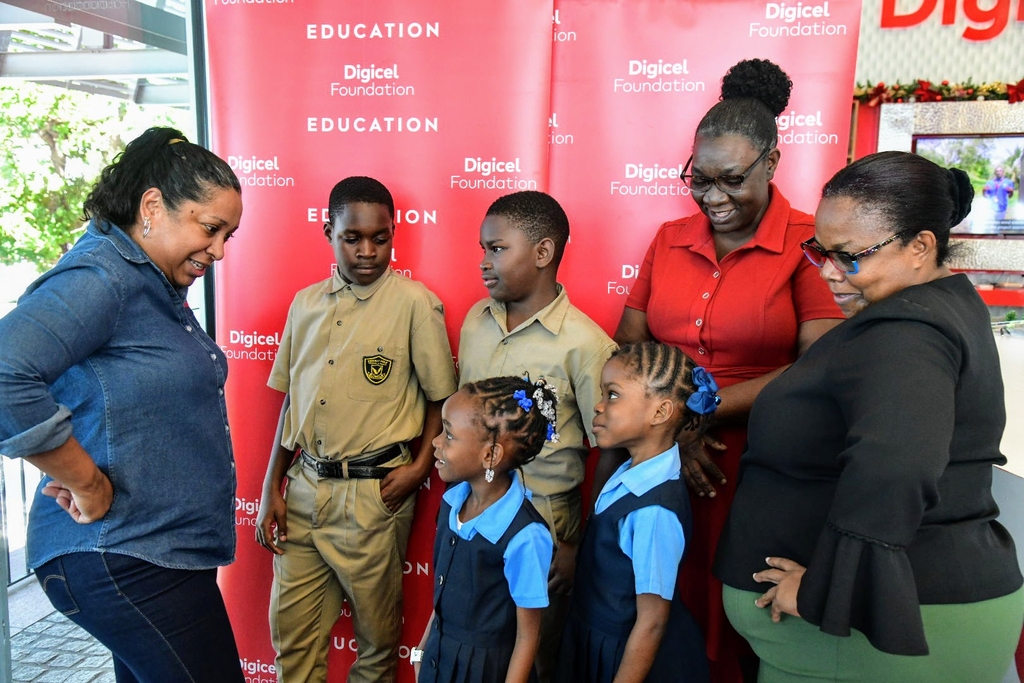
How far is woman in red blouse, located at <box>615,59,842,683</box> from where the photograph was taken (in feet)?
6.58

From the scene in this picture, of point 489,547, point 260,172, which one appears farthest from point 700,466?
point 260,172

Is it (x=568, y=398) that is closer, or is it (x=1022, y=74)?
(x=568, y=398)

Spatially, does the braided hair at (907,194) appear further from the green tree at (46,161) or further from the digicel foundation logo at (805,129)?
the green tree at (46,161)

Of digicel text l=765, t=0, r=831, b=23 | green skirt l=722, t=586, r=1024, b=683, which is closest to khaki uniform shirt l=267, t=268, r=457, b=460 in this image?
green skirt l=722, t=586, r=1024, b=683

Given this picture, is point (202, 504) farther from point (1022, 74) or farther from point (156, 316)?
point (1022, 74)

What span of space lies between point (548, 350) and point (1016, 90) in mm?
4995

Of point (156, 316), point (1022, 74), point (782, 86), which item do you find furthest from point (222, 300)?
point (1022, 74)

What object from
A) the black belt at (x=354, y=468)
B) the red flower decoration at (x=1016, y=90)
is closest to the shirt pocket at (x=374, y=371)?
the black belt at (x=354, y=468)

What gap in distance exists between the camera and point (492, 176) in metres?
2.68

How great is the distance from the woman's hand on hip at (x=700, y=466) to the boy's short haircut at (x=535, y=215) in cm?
71

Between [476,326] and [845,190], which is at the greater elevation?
[845,190]

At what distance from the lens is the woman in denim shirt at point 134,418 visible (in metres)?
1.36

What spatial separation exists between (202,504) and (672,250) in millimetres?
1498

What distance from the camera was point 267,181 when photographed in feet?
9.22
